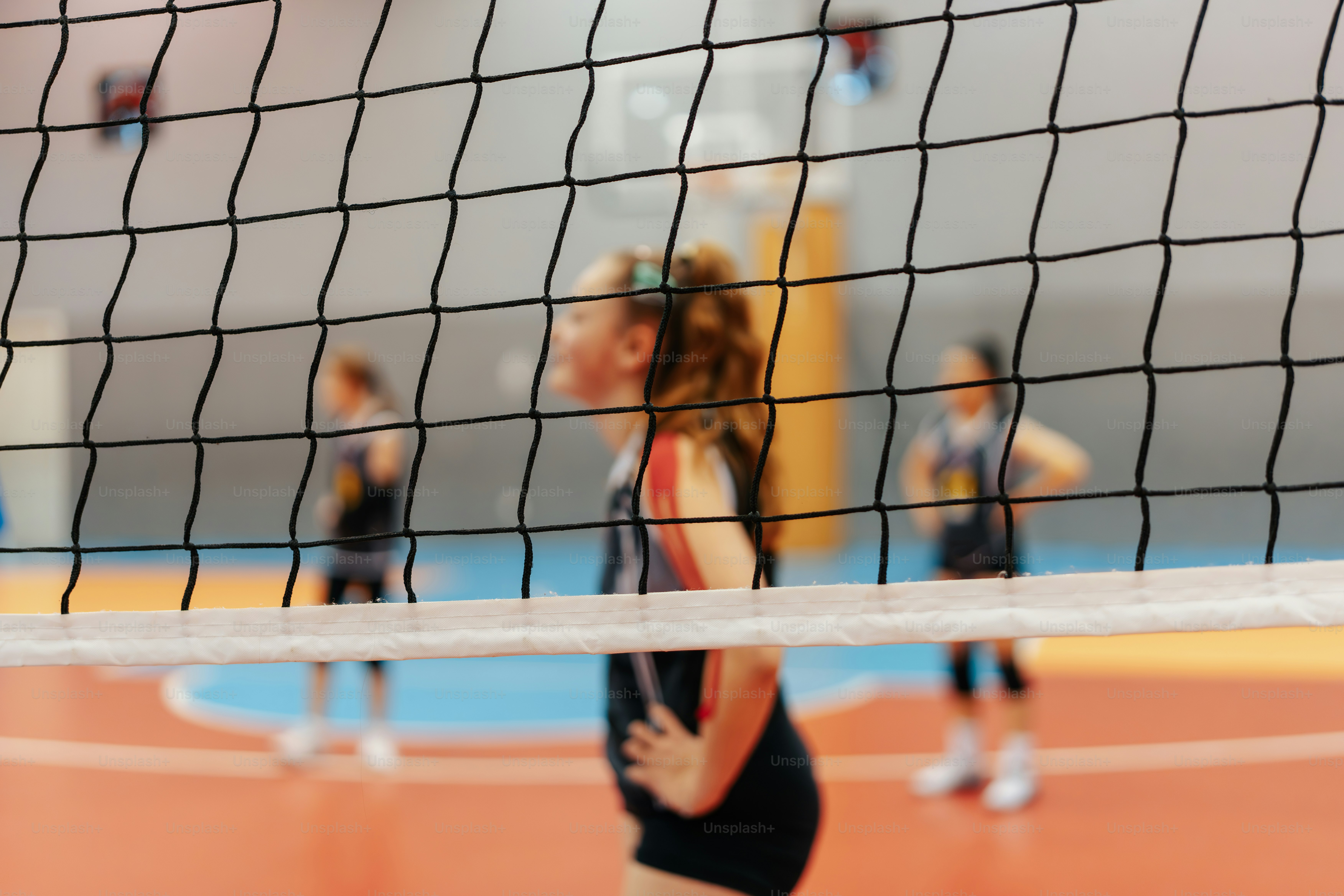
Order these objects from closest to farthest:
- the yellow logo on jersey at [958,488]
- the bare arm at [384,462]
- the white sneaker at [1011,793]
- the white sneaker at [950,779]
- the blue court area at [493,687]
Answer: the white sneaker at [1011,793] → the white sneaker at [950,779] → the yellow logo on jersey at [958,488] → the bare arm at [384,462] → the blue court area at [493,687]

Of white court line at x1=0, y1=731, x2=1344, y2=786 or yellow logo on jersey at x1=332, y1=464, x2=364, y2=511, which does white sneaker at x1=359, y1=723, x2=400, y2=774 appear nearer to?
white court line at x1=0, y1=731, x2=1344, y2=786

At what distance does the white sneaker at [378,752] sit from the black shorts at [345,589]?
206 millimetres

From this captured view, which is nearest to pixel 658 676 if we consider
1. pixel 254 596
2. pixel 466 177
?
pixel 254 596

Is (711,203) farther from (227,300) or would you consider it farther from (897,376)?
(227,300)

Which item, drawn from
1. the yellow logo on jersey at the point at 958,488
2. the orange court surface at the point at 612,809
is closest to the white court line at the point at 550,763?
the orange court surface at the point at 612,809

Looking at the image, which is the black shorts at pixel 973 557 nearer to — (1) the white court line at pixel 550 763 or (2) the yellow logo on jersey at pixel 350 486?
(1) the white court line at pixel 550 763

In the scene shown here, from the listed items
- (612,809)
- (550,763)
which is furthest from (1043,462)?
(550,763)

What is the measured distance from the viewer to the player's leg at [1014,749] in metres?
2.82

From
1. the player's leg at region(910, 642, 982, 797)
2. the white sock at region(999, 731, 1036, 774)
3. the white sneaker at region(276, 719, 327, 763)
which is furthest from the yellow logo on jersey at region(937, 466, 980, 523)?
the white sneaker at region(276, 719, 327, 763)

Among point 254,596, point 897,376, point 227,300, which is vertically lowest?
point 254,596

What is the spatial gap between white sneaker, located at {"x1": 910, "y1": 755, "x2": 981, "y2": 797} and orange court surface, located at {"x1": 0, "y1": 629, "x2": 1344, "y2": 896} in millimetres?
34

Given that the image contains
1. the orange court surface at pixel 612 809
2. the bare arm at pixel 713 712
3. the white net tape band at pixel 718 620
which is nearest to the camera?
the white net tape band at pixel 718 620

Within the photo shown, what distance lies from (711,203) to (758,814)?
612cm

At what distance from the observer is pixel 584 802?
2.91m
